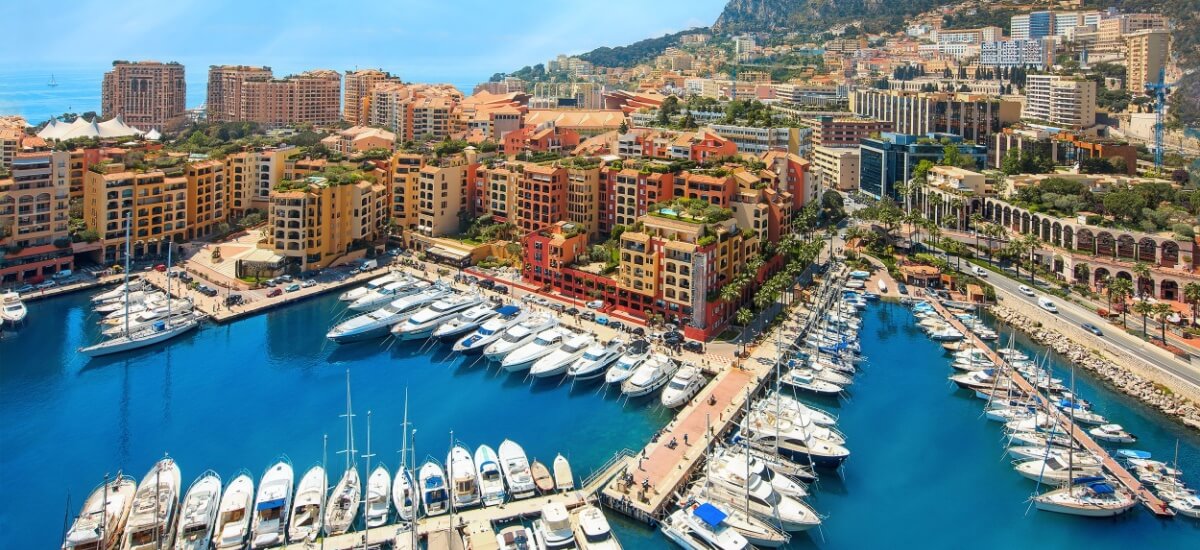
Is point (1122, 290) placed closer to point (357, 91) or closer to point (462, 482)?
point (462, 482)

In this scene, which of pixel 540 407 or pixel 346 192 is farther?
pixel 346 192

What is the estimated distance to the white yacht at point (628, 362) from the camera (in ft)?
112

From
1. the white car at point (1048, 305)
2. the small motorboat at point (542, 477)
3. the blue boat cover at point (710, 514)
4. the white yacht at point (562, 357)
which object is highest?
the white car at point (1048, 305)

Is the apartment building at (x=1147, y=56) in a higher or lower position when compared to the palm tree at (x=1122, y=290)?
higher

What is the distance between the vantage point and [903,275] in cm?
5012

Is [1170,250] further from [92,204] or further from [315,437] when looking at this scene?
[92,204]

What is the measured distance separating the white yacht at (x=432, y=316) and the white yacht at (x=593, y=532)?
18.9 m

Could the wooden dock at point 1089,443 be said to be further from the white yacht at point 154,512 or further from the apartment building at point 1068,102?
the apartment building at point 1068,102

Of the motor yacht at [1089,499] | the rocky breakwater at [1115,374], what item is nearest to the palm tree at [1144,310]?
the rocky breakwater at [1115,374]

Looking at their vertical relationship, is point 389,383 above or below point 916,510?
above

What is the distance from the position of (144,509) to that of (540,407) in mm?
14375

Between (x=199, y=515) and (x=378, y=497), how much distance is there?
16.5 ft

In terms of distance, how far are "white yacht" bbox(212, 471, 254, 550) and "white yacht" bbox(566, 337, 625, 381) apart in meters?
14.0

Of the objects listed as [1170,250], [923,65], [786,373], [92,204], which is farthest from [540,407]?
[923,65]
